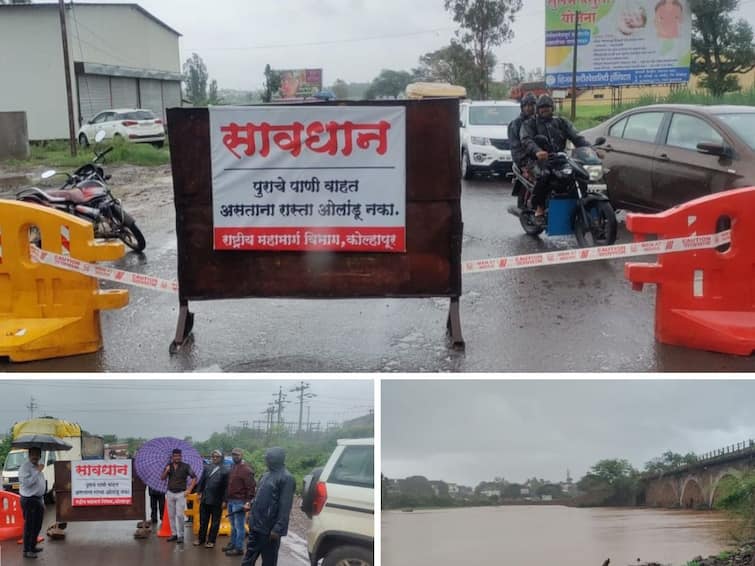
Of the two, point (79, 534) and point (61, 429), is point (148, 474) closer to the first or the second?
point (79, 534)

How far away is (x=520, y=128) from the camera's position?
34.0 feet

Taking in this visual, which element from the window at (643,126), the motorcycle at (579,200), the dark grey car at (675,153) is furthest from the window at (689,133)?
the motorcycle at (579,200)

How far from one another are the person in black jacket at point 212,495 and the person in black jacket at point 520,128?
540 cm

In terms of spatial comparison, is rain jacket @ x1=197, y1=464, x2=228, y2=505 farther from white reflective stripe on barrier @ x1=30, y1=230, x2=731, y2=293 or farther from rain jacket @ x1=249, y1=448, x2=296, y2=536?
white reflective stripe on barrier @ x1=30, y1=230, x2=731, y2=293

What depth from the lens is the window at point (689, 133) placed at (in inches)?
378

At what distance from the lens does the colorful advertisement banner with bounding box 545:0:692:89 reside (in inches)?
1550

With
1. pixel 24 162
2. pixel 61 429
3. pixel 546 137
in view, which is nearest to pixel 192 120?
pixel 61 429

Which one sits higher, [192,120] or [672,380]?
[192,120]

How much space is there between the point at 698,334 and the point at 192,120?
4.06 m

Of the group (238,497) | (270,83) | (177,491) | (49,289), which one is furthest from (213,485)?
(270,83)

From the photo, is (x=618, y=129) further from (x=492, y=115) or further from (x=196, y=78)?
(x=196, y=78)

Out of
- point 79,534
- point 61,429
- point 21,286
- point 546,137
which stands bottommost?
point 79,534

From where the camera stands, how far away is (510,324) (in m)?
7.38

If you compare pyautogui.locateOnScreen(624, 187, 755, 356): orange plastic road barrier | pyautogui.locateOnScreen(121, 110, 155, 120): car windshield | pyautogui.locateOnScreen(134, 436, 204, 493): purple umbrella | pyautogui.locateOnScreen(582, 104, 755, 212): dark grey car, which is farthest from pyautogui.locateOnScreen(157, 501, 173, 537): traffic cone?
pyautogui.locateOnScreen(121, 110, 155, 120): car windshield
